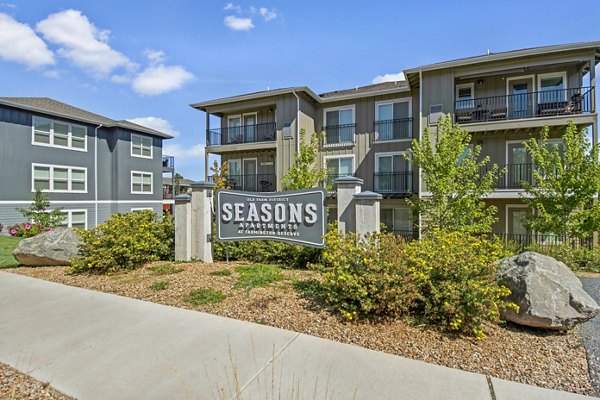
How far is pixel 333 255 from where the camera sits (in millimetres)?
4820

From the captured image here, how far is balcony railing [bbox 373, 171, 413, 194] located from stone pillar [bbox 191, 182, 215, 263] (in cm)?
1127

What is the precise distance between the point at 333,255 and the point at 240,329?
1.72 meters

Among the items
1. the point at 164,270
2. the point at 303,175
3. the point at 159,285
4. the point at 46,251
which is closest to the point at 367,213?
the point at 159,285

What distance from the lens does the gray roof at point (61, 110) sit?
62.9 ft

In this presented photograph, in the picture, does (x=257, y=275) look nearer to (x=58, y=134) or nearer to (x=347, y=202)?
(x=347, y=202)

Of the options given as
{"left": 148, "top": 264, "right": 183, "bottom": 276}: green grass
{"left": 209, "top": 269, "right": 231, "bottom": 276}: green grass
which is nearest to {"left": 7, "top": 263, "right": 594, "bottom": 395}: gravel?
{"left": 209, "top": 269, "right": 231, "bottom": 276}: green grass

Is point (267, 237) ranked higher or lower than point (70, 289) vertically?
higher

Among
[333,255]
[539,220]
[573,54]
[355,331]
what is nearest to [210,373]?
[355,331]

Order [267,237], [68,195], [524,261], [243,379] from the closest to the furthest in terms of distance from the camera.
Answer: [243,379], [524,261], [267,237], [68,195]

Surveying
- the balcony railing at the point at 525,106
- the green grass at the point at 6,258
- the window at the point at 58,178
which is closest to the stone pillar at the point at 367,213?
the green grass at the point at 6,258

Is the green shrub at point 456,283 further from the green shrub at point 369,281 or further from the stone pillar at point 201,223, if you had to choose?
the stone pillar at point 201,223

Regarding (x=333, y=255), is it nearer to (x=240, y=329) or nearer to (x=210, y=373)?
(x=240, y=329)

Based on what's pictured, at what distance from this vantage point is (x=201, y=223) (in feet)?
25.5

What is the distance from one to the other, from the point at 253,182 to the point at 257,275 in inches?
563
